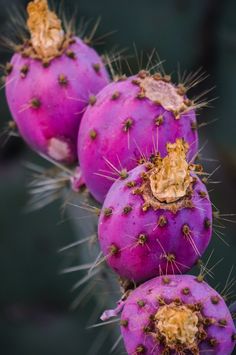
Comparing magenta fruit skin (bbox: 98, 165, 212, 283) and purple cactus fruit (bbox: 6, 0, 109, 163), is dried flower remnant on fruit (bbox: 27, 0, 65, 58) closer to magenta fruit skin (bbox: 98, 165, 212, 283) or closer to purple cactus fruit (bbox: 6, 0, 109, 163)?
purple cactus fruit (bbox: 6, 0, 109, 163)

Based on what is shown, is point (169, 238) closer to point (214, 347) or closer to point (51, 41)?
point (214, 347)

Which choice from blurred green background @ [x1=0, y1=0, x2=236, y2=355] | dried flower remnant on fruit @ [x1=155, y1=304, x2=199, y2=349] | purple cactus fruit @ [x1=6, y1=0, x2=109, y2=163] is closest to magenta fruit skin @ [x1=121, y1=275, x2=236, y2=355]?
dried flower remnant on fruit @ [x1=155, y1=304, x2=199, y2=349]

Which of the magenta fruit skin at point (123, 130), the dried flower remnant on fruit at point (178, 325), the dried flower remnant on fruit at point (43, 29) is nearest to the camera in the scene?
the dried flower remnant on fruit at point (178, 325)

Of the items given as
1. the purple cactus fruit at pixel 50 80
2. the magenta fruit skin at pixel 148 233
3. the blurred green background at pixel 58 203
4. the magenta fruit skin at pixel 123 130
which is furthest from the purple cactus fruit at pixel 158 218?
the blurred green background at pixel 58 203

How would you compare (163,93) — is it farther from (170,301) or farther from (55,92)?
(170,301)

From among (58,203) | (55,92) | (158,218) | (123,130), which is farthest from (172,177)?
(58,203)

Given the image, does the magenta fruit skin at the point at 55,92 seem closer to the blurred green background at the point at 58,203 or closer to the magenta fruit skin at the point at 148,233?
the magenta fruit skin at the point at 148,233
